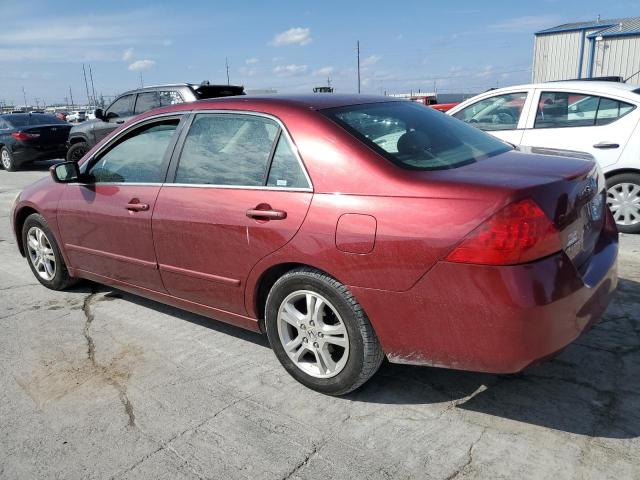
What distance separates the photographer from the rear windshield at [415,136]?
2.75 metres

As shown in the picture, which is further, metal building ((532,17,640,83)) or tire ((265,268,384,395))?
metal building ((532,17,640,83))

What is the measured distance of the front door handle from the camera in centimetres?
282

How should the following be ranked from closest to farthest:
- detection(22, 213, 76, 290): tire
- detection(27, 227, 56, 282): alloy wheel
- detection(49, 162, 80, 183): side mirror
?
1. detection(49, 162, 80, 183): side mirror
2. detection(22, 213, 76, 290): tire
3. detection(27, 227, 56, 282): alloy wheel

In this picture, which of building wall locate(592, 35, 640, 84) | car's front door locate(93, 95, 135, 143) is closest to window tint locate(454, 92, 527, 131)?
car's front door locate(93, 95, 135, 143)

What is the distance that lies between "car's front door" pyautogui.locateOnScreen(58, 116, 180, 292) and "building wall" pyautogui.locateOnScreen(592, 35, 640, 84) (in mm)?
20910

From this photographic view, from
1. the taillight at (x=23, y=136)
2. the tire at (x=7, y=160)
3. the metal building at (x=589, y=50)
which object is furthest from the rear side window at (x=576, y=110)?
the metal building at (x=589, y=50)

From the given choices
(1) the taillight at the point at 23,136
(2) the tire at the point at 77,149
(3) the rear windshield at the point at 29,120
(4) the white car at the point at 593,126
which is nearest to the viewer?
(4) the white car at the point at 593,126

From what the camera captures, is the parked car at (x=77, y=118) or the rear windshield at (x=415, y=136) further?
the parked car at (x=77, y=118)

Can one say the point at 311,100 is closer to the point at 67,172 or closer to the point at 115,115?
the point at 67,172

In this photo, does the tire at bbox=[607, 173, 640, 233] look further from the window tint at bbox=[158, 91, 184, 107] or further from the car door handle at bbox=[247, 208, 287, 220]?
the window tint at bbox=[158, 91, 184, 107]

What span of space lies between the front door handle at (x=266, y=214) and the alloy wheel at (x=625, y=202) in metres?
4.31

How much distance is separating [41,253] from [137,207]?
5.82 ft

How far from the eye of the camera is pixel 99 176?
159 inches

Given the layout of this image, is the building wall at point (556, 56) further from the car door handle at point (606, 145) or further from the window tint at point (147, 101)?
the car door handle at point (606, 145)
